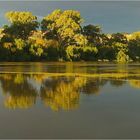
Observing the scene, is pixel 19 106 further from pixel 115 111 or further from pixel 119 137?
pixel 119 137

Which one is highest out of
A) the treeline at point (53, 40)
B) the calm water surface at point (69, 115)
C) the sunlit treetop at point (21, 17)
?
the sunlit treetop at point (21, 17)

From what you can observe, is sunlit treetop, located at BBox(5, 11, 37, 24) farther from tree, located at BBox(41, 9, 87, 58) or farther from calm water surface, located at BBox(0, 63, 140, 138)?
calm water surface, located at BBox(0, 63, 140, 138)

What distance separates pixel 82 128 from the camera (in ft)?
22.6

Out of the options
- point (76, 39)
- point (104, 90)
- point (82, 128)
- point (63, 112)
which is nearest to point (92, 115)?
point (63, 112)

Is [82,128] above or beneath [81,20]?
beneath

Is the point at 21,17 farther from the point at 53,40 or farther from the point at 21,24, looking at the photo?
the point at 53,40

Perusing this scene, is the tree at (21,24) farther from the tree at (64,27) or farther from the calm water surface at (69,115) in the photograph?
the calm water surface at (69,115)

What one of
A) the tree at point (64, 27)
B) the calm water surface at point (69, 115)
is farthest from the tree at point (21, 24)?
the calm water surface at point (69, 115)

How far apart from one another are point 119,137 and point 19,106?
374 cm

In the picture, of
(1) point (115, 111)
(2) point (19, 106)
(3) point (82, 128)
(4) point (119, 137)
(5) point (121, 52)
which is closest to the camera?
(4) point (119, 137)

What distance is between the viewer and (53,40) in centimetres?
6066

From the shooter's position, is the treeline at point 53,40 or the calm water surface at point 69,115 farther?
the treeline at point 53,40

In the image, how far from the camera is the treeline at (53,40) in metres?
54.4

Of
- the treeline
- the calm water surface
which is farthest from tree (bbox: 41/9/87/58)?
the calm water surface
